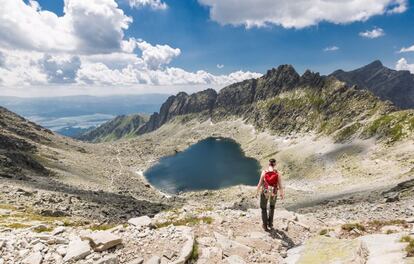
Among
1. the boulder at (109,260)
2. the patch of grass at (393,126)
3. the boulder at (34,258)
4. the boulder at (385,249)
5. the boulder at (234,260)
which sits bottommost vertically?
the patch of grass at (393,126)

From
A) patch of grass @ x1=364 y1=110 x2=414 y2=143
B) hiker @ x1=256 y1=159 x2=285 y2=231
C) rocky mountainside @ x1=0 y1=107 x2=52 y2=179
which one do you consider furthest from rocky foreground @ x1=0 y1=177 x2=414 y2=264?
patch of grass @ x1=364 y1=110 x2=414 y2=143

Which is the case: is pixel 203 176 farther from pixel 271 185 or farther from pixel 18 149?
pixel 271 185

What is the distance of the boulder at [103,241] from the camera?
16.5m

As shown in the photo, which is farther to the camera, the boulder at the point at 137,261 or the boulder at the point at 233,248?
the boulder at the point at 233,248

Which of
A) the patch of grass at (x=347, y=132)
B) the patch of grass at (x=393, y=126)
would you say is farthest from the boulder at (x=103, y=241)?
the patch of grass at (x=347, y=132)

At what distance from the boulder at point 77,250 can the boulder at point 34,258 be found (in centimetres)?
121

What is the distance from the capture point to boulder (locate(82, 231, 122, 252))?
1645cm

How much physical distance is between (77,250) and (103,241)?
1.27 metres

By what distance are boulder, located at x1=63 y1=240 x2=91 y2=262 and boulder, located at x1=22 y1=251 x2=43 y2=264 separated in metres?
1.21

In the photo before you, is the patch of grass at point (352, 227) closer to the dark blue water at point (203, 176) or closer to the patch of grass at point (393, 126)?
the patch of grass at point (393, 126)

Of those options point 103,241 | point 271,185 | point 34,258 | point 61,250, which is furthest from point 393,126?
point 34,258

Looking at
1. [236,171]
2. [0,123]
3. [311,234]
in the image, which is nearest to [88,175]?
[0,123]

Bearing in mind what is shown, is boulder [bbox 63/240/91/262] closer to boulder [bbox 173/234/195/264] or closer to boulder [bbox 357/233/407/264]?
boulder [bbox 173/234/195/264]

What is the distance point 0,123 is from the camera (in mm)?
152875
